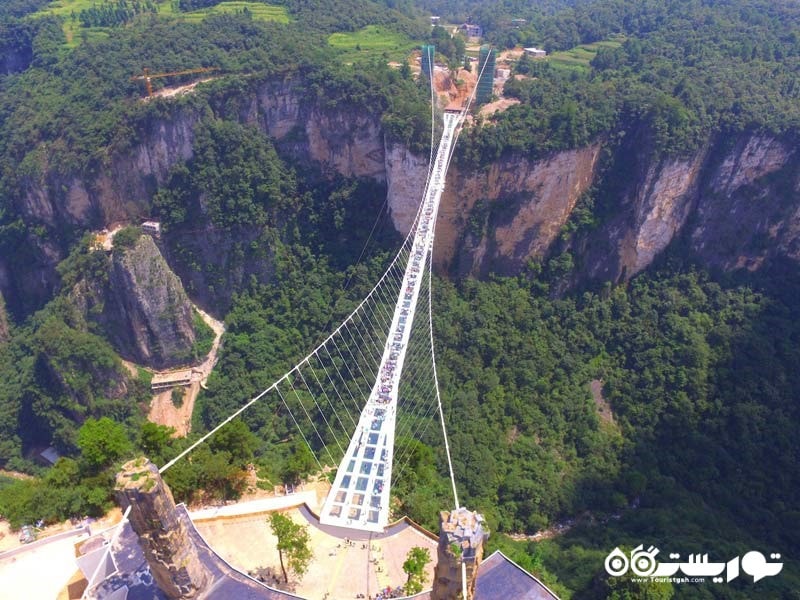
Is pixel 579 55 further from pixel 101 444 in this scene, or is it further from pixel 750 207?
pixel 101 444

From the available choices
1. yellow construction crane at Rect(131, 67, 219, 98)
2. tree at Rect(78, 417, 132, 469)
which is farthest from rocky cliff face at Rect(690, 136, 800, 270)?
tree at Rect(78, 417, 132, 469)

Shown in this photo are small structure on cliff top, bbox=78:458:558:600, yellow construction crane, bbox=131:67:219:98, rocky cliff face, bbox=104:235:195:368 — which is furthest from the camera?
yellow construction crane, bbox=131:67:219:98

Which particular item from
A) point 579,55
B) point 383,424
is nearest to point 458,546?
point 383,424

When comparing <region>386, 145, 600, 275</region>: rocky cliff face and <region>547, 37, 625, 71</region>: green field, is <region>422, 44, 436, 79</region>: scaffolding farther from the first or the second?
<region>547, 37, 625, 71</region>: green field

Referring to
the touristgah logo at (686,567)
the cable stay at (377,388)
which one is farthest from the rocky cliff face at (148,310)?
the touristgah logo at (686,567)

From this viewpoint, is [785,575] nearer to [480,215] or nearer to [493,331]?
[493,331]

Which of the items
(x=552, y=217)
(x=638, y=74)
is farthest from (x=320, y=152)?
(x=638, y=74)

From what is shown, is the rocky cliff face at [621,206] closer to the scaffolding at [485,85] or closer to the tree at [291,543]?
the scaffolding at [485,85]
